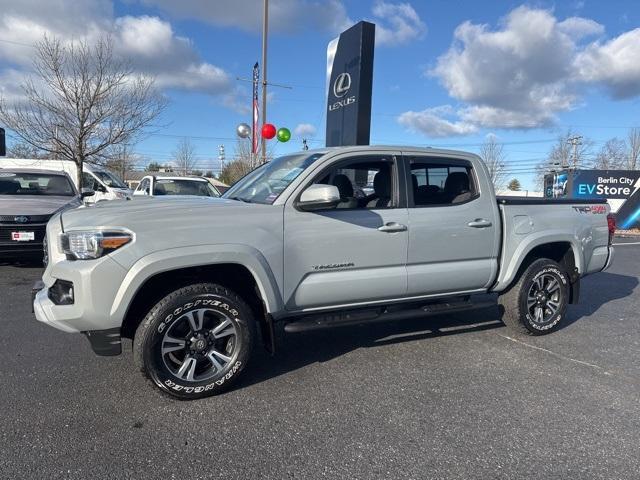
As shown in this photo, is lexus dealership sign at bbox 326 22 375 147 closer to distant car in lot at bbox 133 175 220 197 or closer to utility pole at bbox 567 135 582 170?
distant car in lot at bbox 133 175 220 197

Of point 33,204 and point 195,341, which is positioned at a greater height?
point 33,204

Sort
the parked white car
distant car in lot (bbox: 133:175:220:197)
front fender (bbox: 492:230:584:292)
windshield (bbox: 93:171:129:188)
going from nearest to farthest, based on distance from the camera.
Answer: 1. front fender (bbox: 492:230:584:292)
2. distant car in lot (bbox: 133:175:220:197)
3. the parked white car
4. windshield (bbox: 93:171:129:188)

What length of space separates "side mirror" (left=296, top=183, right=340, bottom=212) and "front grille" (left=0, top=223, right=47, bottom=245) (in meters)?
6.05

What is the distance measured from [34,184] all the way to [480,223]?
8.80 meters

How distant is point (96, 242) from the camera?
3.10 meters

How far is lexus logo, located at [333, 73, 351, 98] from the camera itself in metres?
10.8

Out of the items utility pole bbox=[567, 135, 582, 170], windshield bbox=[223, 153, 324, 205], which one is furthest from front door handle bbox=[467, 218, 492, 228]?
utility pole bbox=[567, 135, 582, 170]

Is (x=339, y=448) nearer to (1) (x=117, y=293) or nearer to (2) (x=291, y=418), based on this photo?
(2) (x=291, y=418)

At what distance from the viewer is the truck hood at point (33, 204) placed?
7785mm

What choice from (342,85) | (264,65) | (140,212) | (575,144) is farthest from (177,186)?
(575,144)

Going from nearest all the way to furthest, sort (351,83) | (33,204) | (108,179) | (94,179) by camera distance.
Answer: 1. (33,204)
2. (351,83)
3. (94,179)
4. (108,179)

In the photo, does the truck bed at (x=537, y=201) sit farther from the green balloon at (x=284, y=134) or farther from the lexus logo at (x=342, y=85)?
the green balloon at (x=284, y=134)

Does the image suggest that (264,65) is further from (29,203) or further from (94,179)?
(29,203)

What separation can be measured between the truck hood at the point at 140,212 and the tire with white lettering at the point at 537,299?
2.84 metres
